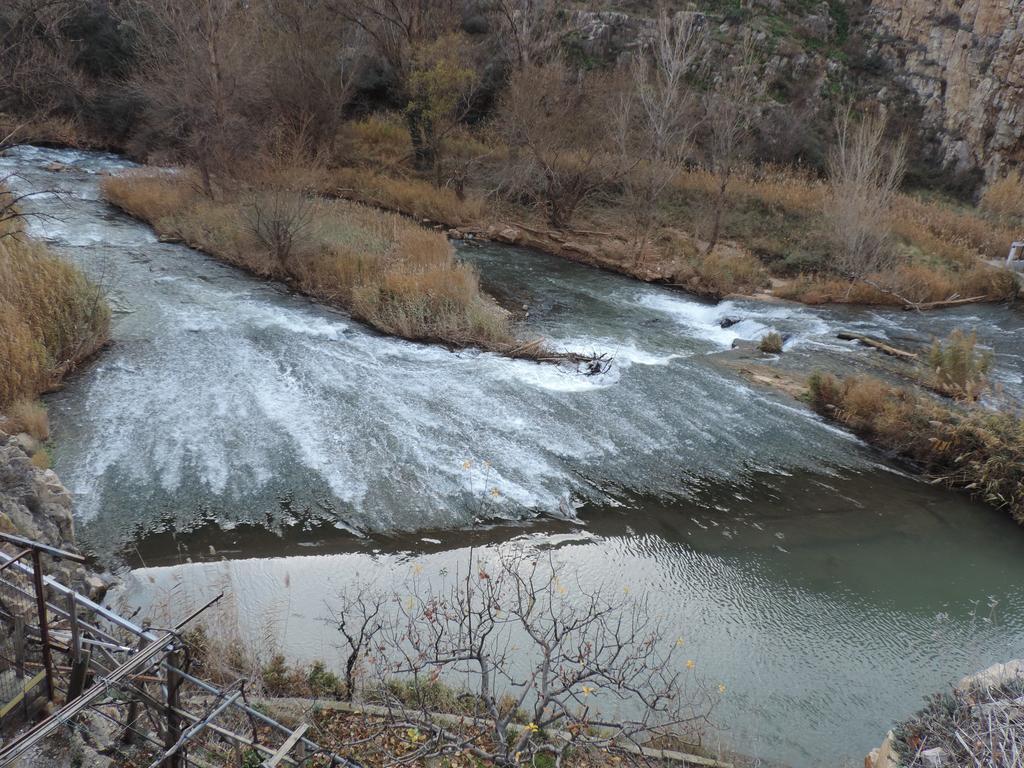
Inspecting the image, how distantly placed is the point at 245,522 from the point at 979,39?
3016cm

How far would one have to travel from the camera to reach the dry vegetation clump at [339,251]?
11797 mm

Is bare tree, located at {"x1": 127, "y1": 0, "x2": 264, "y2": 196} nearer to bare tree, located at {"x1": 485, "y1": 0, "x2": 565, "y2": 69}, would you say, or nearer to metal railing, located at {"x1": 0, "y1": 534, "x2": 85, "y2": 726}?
bare tree, located at {"x1": 485, "y1": 0, "x2": 565, "y2": 69}

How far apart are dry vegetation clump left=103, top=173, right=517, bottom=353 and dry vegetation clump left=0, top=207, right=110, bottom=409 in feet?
12.7

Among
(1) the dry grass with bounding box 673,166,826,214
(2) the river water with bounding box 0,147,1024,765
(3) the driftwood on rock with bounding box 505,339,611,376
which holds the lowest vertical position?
(2) the river water with bounding box 0,147,1024,765

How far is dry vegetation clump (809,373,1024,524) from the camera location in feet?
28.5

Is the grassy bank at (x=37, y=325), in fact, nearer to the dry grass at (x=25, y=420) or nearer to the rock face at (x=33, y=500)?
the dry grass at (x=25, y=420)

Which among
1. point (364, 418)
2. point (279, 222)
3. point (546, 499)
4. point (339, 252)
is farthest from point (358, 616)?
point (279, 222)

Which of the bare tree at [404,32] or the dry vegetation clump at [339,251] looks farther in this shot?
the bare tree at [404,32]

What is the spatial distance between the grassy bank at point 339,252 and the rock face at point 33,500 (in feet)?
21.0

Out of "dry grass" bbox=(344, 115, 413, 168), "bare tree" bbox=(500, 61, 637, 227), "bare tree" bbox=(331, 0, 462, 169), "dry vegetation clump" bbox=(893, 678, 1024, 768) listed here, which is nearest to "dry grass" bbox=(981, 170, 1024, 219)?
"bare tree" bbox=(500, 61, 637, 227)

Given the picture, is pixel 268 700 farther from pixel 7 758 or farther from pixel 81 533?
pixel 81 533

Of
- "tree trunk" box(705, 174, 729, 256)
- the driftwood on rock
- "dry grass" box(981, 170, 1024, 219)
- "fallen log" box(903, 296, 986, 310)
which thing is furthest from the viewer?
"dry grass" box(981, 170, 1024, 219)

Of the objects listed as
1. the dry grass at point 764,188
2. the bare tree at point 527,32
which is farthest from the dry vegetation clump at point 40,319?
the dry grass at point 764,188

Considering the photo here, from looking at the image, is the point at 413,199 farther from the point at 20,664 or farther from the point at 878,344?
the point at 20,664
